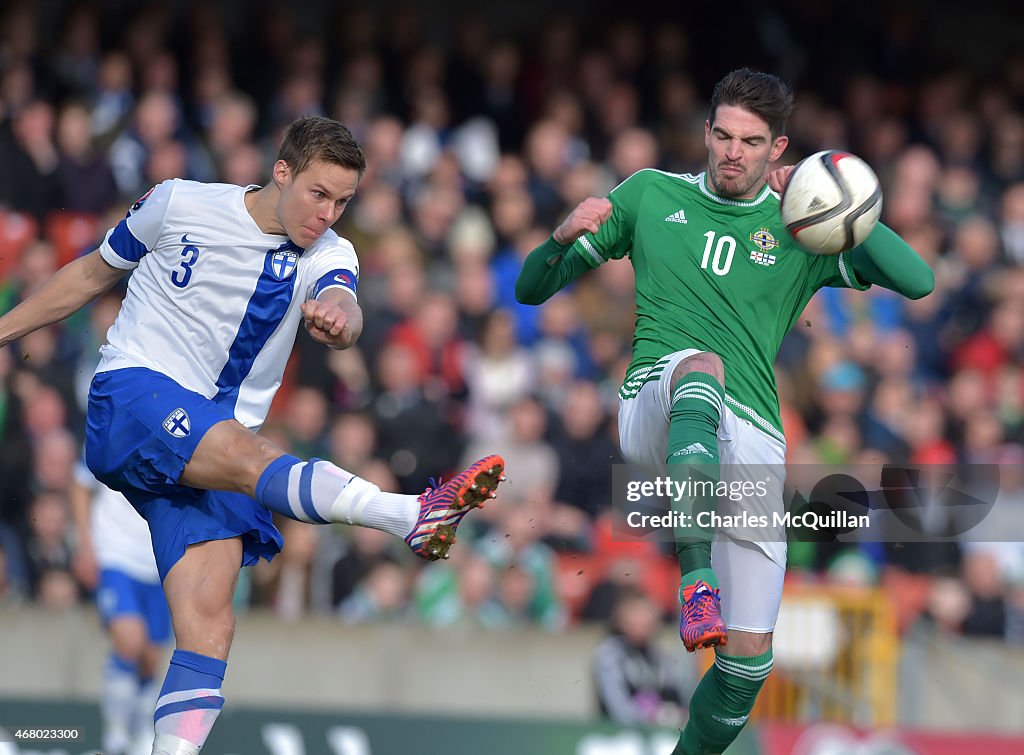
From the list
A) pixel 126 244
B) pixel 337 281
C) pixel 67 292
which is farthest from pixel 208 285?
pixel 67 292

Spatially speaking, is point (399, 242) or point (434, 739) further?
point (399, 242)

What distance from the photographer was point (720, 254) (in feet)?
23.5

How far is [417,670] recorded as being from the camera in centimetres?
1119

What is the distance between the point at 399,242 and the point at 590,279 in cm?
A: 164

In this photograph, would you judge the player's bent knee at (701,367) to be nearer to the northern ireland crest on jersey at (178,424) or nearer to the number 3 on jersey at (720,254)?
the number 3 on jersey at (720,254)

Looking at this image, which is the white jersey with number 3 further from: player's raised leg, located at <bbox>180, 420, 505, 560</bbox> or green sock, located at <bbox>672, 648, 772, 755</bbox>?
green sock, located at <bbox>672, 648, 772, 755</bbox>

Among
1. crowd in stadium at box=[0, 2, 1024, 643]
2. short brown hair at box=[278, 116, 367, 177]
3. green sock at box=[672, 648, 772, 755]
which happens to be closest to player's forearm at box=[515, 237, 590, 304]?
short brown hair at box=[278, 116, 367, 177]

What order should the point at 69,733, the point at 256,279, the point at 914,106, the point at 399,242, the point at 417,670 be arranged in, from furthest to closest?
the point at 914,106, the point at 399,242, the point at 417,670, the point at 69,733, the point at 256,279

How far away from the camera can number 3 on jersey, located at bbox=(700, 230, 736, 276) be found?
23.5ft

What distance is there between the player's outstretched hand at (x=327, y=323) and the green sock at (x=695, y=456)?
147cm

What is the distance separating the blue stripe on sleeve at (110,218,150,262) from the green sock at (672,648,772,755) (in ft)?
9.87

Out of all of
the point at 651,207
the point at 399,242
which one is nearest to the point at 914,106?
the point at 399,242

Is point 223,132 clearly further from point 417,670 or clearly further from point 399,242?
point 417,670

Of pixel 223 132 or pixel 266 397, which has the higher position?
pixel 223 132
